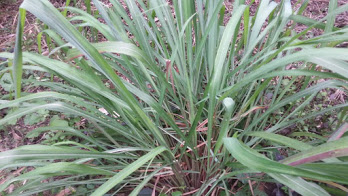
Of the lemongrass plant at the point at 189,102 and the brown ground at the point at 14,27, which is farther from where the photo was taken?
the brown ground at the point at 14,27

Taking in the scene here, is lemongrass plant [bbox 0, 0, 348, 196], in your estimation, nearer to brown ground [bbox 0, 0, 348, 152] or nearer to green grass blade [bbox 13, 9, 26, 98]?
green grass blade [bbox 13, 9, 26, 98]

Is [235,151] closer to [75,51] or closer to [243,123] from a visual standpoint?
[75,51]

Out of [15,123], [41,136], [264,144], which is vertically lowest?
[264,144]

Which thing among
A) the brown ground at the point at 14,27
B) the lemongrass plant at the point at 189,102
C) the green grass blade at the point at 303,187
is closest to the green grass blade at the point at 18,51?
the lemongrass plant at the point at 189,102

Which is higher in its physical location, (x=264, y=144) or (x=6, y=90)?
(x=6, y=90)

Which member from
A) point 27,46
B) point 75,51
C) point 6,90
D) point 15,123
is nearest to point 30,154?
point 75,51

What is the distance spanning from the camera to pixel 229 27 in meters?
0.77

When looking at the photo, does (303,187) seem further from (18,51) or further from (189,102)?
(18,51)

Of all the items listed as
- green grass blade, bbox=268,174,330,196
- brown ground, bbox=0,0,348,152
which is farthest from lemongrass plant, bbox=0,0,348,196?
brown ground, bbox=0,0,348,152

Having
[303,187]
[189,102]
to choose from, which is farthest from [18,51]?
[303,187]

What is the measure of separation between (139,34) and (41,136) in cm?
73

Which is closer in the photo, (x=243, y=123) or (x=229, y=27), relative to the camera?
(x=229, y=27)

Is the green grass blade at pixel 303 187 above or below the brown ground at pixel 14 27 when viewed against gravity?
below

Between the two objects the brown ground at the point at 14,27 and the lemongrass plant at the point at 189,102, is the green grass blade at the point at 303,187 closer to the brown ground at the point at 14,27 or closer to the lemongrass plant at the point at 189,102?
the lemongrass plant at the point at 189,102
